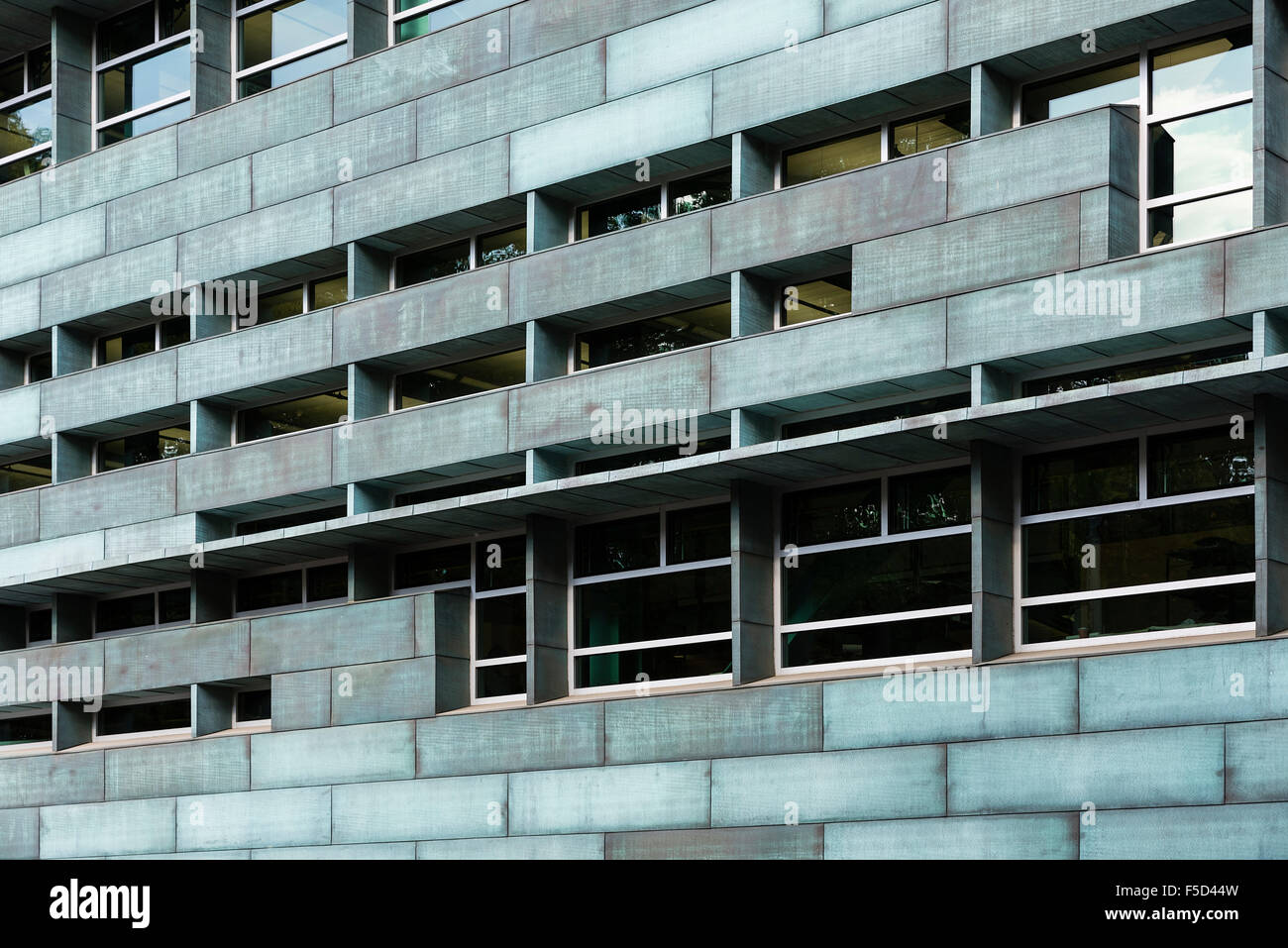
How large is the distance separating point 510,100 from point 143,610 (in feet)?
31.5

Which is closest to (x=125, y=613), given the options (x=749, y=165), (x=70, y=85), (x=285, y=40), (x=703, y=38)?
(x=70, y=85)

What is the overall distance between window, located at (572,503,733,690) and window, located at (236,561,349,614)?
4.10 metres

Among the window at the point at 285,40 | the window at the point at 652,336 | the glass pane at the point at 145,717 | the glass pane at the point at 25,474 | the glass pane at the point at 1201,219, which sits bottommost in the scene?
the glass pane at the point at 145,717

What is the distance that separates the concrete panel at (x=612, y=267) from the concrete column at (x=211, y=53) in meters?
6.88

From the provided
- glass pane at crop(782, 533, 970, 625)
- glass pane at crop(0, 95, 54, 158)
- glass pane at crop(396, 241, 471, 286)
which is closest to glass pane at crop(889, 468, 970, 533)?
glass pane at crop(782, 533, 970, 625)

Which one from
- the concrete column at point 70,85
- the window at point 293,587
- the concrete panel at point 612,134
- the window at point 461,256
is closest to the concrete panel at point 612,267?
the concrete panel at point 612,134

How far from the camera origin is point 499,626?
21578 millimetres

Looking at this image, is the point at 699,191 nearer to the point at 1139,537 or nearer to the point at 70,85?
the point at 1139,537

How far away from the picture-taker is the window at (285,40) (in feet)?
80.9

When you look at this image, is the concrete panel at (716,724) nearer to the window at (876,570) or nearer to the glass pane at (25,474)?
the window at (876,570)

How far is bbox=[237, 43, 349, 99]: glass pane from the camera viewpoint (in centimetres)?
2456

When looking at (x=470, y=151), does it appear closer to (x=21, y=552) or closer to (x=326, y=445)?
(x=326, y=445)

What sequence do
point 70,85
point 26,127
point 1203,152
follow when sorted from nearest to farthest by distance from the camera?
point 1203,152 < point 70,85 < point 26,127
